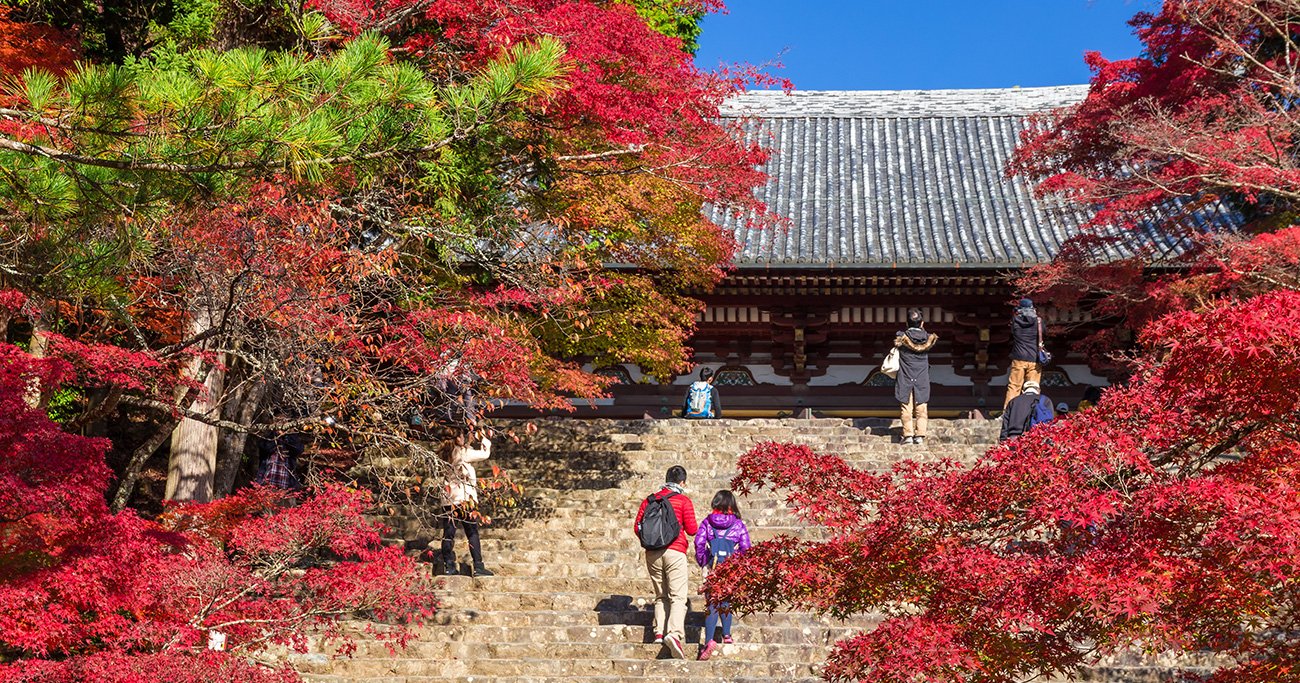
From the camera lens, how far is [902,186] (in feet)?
64.3

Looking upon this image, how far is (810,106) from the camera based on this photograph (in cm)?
2338

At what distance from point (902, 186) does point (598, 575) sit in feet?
Answer: 37.3

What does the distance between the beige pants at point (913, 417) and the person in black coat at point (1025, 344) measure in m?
0.88

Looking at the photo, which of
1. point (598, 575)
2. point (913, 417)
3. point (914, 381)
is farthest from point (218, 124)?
point (913, 417)

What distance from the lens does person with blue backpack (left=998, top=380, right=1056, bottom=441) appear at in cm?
1075

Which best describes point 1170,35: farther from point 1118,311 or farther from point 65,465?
point 65,465

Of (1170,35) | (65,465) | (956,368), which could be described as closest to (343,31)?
(65,465)

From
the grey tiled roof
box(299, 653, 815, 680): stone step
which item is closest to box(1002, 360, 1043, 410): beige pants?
the grey tiled roof

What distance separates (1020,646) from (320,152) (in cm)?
387

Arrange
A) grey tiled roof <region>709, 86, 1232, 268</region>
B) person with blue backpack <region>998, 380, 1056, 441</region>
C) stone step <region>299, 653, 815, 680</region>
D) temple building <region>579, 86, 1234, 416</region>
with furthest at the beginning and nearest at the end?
grey tiled roof <region>709, 86, 1232, 268</region> < temple building <region>579, 86, 1234, 416</region> < person with blue backpack <region>998, 380, 1056, 441</region> < stone step <region>299, 653, 815, 680</region>

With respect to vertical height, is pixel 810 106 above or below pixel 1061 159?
above

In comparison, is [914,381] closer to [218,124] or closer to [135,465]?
[135,465]

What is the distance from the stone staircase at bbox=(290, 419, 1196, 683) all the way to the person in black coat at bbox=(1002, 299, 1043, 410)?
0.68 metres

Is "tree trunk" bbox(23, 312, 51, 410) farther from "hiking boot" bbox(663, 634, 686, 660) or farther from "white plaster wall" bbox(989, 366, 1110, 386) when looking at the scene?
"white plaster wall" bbox(989, 366, 1110, 386)
